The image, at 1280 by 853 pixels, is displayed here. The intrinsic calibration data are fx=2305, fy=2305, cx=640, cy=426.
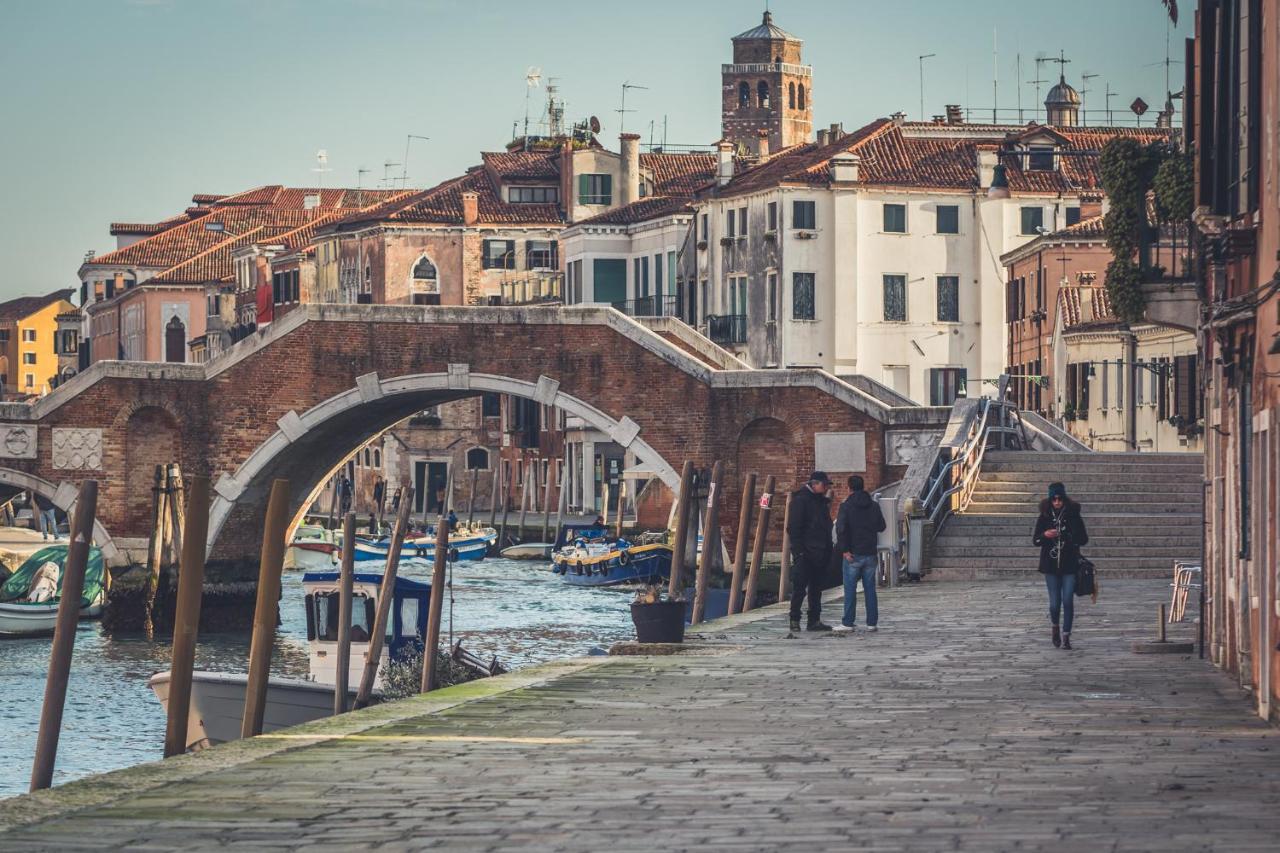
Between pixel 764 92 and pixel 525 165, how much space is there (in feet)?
81.9

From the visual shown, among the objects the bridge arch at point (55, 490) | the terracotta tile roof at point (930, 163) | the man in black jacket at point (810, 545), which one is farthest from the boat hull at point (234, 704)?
the terracotta tile roof at point (930, 163)

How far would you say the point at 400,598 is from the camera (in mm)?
23812

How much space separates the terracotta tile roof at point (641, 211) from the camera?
55.7 metres

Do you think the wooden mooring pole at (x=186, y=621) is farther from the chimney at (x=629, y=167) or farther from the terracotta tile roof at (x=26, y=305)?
the terracotta tile roof at (x=26, y=305)

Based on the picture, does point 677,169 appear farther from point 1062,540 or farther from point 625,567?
point 1062,540

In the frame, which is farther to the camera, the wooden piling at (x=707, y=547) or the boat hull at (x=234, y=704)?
the wooden piling at (x=707, y=547)

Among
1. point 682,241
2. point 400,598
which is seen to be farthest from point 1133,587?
point 682,241

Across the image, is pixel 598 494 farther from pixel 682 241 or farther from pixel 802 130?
pixel 802 130

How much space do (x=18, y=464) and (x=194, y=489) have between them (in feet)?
73.1

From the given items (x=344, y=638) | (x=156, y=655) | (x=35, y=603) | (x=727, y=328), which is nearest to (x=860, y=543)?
(x=344, y=638)

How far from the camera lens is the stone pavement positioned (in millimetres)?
6926

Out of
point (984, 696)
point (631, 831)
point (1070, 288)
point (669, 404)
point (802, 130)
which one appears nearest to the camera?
point (631, 831)

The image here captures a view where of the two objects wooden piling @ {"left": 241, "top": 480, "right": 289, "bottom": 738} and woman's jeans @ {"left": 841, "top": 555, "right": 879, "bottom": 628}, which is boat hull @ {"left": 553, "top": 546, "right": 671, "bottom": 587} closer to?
woman's jeans @ {"left": 841, "top": 555, "right": 879, "bottom": 628}

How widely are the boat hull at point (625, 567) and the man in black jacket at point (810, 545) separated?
2660cm
